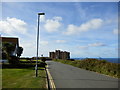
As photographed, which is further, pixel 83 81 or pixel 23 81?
pixel 83 81

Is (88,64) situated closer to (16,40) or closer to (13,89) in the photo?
(13,89)

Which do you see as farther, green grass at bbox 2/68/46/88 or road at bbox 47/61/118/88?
road at bbox 47/61/118/88

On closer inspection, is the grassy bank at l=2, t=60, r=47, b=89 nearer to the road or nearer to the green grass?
the green grass

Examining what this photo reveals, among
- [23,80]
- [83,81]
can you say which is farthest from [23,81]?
[83,81]

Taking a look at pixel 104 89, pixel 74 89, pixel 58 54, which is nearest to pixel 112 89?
pixel 104 89

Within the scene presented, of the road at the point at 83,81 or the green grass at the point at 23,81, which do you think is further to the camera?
the road at the point at 83,81

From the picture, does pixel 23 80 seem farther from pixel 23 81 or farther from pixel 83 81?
pixel 83 81

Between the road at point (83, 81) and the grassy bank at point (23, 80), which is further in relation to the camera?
the road at point (83, 81)

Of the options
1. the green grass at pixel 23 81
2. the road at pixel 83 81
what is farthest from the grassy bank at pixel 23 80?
the road at pixel 83 81

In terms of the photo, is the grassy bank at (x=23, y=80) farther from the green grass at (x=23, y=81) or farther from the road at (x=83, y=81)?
the road at (x=83, y=81)

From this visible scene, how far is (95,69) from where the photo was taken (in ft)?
73.8

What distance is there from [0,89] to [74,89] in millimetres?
4670

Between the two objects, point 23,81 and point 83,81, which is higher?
point 23,81

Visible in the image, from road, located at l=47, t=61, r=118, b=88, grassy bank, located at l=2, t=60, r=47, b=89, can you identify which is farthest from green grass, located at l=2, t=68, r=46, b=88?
road, located at l=47, t=61, r=118, b=88
